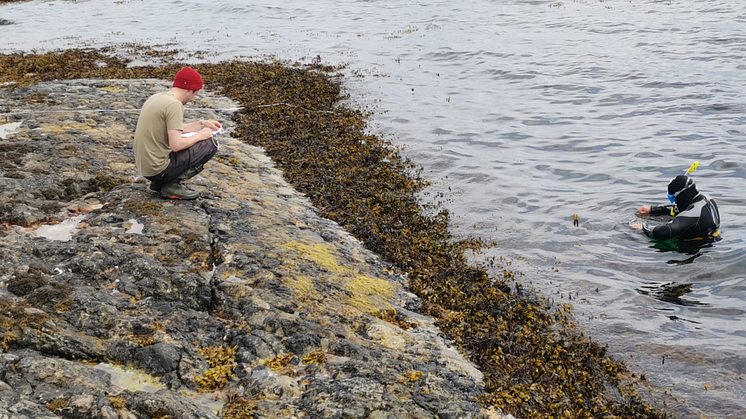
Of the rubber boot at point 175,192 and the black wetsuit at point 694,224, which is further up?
the rubber boot at point 175,192

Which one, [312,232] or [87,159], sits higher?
[87,159]

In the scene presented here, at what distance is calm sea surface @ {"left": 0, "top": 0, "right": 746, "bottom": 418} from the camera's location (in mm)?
7875

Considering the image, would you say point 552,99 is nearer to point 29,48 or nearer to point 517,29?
point 517,29

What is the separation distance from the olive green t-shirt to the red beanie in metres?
0.25

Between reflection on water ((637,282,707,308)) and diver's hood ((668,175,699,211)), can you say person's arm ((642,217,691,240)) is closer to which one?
diver's hood ((668,175,699,211))

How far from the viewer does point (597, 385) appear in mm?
6254

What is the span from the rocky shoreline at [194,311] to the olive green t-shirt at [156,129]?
2.09ft

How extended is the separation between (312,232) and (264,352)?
11.2 ft

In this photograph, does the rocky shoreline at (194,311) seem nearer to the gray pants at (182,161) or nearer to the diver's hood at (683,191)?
the gray pants at (182,161)

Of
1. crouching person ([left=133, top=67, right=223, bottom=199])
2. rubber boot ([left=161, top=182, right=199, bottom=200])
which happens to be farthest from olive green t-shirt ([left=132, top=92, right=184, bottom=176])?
rubber boot ([left=161, top=182, right=199, bottom=200])

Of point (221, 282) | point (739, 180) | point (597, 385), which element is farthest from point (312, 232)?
point (739, 180)

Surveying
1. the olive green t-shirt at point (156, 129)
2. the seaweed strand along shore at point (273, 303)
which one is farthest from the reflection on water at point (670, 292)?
the olive green t-shirt at point (156, 129)

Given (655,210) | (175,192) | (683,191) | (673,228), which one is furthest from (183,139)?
(655,210)

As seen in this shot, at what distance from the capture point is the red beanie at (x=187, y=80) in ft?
23.3
